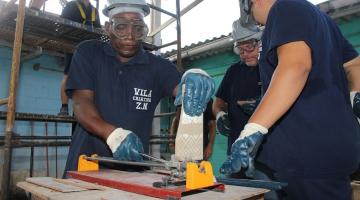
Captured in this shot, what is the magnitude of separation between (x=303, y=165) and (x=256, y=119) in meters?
0.34

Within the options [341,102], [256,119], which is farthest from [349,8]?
[256,119]

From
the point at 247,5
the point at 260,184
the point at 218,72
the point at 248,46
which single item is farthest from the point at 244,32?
the point at 218,72

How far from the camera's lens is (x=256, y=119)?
1522 millimetres

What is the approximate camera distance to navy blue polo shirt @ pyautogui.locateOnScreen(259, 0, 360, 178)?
1.56m

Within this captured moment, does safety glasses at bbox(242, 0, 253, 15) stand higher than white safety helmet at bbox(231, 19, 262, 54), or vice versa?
white safety helmet at bbox(231, 19, 262, 54)

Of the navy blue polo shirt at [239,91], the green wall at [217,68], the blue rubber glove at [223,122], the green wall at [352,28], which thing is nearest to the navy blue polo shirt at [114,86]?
the navy blue polo shirt at [239,91]

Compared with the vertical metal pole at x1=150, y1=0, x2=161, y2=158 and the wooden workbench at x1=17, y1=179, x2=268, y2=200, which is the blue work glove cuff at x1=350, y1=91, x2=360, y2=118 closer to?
the wooden workbench at x1=17, y1=179, x2=268, y2=200

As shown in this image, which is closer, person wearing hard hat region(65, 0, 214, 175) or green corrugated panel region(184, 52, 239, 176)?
person wearing hard hat region(65, 0, 214, 175)

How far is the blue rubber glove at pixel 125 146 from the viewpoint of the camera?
183 centimetres

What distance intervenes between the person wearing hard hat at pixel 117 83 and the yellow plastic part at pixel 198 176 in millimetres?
782

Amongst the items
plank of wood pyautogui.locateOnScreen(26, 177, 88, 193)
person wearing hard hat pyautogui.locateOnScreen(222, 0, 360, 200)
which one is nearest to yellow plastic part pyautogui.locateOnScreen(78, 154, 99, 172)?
plank of wood pyautogui.locateOnScreen(26, 177, 88, 193)

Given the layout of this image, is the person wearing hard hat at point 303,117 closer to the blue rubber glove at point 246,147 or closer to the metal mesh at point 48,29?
the blue rubber glove at point 246,147

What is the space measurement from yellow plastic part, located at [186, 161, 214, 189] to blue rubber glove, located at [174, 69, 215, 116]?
0.28 metres

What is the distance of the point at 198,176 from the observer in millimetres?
1370
